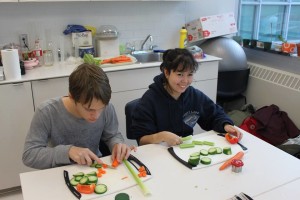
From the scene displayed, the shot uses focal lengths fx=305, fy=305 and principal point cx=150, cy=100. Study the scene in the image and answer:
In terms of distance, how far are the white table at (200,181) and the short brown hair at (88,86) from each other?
295mm

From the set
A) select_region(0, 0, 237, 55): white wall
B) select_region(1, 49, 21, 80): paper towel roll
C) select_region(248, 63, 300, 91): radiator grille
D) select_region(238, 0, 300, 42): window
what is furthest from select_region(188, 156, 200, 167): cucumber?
select_region(238, 0, 300, 42): window

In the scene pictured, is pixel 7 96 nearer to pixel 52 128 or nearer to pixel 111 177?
pixel 52 128

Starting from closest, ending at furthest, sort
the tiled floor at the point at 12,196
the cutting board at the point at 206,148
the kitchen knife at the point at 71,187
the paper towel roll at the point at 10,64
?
the kitchen knife at the point at 71,187
the cutting board at the point at 206,148
the paper towel roll at the point at 10,64
the tiled floor at the point at 12,196

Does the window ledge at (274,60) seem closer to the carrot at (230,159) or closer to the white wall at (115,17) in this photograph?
the white wall at (115,17)

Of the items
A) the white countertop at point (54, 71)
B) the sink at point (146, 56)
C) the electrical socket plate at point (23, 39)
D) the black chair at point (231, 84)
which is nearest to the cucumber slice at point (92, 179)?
the white countertop at point (54, 71)

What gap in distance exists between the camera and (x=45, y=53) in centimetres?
257

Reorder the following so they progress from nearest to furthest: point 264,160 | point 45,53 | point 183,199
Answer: point 183,199 → point 264,160 → point 45,53

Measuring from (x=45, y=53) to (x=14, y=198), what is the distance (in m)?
1.17

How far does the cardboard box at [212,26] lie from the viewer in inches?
117

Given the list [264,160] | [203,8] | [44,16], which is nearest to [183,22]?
[203,8]

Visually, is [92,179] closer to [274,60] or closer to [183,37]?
[183,37]

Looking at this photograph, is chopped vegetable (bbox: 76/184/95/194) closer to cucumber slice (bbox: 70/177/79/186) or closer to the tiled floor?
cucumber slice (bbox: 70/177/79/186)

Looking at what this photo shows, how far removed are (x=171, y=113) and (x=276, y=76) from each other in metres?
1.60

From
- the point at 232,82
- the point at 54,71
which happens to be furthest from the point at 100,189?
the point at 232,82
